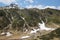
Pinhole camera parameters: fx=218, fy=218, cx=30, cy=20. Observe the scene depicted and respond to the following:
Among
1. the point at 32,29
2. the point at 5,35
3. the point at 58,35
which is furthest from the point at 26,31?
the point at 58,35

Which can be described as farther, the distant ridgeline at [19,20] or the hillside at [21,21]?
the distant ridgeline at [19,20]

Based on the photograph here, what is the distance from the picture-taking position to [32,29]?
128 meters

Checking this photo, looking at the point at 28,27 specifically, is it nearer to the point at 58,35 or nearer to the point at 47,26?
the point at 47,26

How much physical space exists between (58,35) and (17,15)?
68841mm

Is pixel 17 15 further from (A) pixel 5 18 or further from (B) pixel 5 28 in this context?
(B) pixel 5 28

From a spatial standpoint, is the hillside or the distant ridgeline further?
the distant ridgeline

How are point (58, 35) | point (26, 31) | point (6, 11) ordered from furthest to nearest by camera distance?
point (6, 11), point (26, 31), point (58, 35)

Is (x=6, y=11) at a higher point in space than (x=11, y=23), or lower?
higher

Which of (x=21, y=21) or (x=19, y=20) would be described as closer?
(x=21, y=21)

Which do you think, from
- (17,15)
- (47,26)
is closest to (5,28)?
(17,15)

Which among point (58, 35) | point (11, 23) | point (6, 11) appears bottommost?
point (58, 35)

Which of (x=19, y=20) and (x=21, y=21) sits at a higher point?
(x=19, y=20)

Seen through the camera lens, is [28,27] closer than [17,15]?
Yes

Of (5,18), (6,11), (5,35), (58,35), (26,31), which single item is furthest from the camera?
(6,11)
